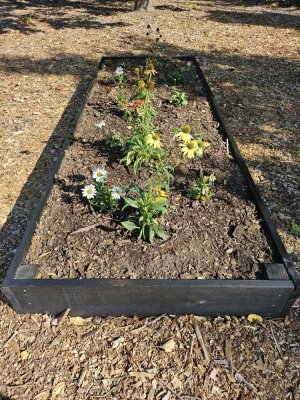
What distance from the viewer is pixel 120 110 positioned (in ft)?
14.4

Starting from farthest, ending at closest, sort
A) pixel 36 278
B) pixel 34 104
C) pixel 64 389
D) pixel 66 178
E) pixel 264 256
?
pixel 34 104 → pixel 66 178 → pixel 264 256 → pixel 36 278 → pixel 64 389

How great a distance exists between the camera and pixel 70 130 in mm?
4582

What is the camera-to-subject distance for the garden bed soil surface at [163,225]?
251cm

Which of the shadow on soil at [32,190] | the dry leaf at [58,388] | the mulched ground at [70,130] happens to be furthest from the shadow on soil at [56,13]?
the dry leaf at [58,388]

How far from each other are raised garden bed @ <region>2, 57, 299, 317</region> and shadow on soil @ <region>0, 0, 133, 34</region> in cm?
605

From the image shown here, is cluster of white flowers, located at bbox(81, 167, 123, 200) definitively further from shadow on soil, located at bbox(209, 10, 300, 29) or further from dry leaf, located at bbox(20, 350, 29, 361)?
shadow on soil, located at bbox(209, 10, 300, 29)

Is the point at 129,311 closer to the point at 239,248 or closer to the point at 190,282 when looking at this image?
the point at 190,282

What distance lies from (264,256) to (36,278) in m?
1.66

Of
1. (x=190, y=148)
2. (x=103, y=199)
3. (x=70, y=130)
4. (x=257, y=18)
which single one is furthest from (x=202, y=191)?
(x=257, y=18)

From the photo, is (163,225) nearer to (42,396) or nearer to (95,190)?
(95,190)

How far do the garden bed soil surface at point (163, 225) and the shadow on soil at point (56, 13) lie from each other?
5.66 m

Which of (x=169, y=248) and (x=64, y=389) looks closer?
(x=64, y=389)

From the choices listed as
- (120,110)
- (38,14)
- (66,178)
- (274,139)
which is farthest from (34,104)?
(38,14)

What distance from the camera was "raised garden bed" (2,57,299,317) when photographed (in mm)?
2324
